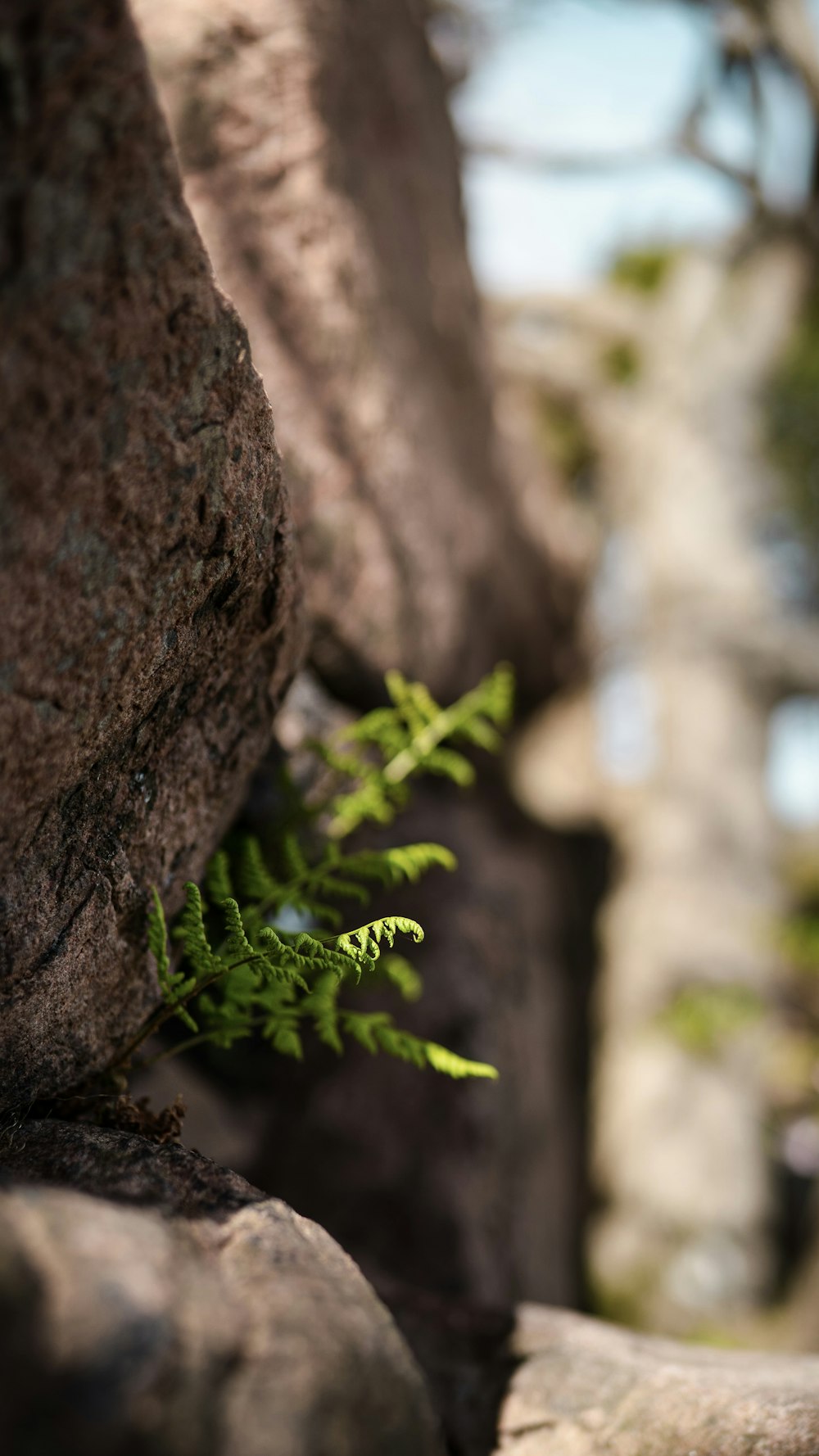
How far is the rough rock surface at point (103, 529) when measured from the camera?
1146 mm

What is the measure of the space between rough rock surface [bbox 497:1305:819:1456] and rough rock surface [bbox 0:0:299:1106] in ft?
3.53

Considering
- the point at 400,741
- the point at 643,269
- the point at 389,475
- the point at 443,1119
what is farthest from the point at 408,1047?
the point at 643,269

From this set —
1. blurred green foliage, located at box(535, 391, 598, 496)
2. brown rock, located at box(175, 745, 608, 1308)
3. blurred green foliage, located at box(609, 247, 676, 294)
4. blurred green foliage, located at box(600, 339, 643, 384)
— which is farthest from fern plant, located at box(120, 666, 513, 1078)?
blurred green foliage, located at box(609, 247, 676, 294)

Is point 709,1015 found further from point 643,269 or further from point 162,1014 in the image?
point 643,269

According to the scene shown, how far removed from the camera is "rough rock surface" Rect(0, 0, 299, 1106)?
1146 mm

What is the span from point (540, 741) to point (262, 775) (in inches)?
138

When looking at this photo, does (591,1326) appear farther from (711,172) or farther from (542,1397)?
(711,172)

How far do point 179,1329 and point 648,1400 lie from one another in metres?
1.12

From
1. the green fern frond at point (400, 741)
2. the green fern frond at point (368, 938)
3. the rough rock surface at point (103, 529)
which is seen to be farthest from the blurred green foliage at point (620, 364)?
the green fern frond at point (368, 938)

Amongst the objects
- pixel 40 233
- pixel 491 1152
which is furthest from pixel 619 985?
pixel 40 233

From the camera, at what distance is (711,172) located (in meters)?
6.62

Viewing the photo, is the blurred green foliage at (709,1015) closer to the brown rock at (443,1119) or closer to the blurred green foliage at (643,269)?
the brown rock at (443,1119)

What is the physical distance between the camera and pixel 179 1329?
104 cm

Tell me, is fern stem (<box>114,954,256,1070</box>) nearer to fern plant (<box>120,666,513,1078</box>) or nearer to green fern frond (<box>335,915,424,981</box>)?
fern plant (<box>120,666,513,1078</box>)
